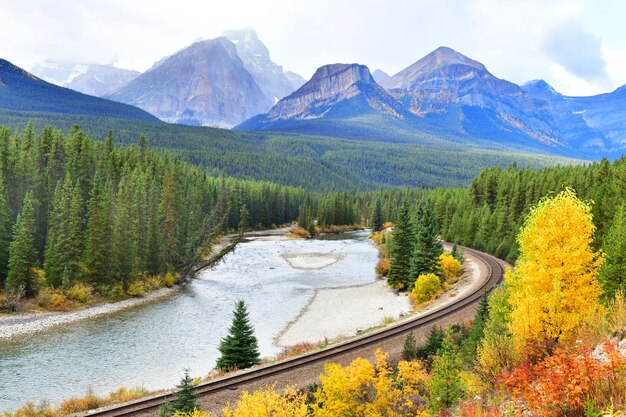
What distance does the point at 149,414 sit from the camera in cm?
2150

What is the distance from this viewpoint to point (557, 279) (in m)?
18.0

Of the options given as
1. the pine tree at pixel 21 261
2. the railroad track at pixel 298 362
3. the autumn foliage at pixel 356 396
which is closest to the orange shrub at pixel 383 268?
the railroad track at pixel 298 362

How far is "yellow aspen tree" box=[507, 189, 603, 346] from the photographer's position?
59.8 feet

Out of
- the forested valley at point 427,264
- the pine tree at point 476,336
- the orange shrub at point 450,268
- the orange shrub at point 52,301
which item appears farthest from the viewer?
the orange shrub at point 450,268

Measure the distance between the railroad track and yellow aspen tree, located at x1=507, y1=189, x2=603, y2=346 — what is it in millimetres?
13341

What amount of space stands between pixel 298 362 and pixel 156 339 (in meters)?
18.2

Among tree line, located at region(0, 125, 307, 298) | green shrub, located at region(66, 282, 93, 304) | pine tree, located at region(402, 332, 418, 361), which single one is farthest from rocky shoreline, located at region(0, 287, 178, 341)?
pine tree, located at region(402, 332, 418, 361)

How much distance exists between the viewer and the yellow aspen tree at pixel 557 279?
18234 millimetres

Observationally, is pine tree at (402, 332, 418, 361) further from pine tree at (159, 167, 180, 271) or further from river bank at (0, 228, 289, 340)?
pine tree at (159, 167, 180, 271)

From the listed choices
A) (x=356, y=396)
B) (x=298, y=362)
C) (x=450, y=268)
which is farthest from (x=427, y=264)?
(x=356, y=396)

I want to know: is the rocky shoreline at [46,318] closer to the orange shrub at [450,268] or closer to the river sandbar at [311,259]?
the river sandbar at [311,259]

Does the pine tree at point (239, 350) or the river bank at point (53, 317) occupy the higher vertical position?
the pine tree at point (239, 350)

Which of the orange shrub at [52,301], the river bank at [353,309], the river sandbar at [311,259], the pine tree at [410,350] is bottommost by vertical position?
the river sandbar at [311,259]

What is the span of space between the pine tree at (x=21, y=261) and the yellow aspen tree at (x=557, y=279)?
161 feet
